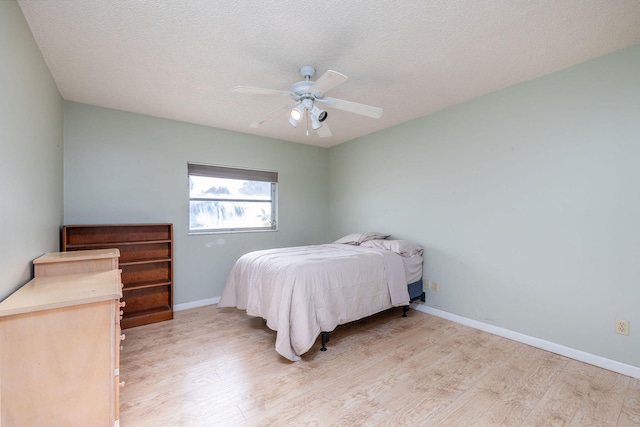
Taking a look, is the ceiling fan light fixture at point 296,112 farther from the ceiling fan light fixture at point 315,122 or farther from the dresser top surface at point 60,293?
the dresser top surface at point 60,293

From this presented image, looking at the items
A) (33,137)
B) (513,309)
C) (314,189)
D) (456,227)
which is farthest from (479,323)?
(33,137)

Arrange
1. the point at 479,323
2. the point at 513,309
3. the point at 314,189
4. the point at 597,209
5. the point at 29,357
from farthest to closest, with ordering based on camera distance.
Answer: the point at 314,189, the point at 479,323, the point at 513,309, the point at 597,209, the point at 29,357

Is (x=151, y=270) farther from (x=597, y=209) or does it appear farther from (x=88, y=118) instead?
(x=597, y=209)

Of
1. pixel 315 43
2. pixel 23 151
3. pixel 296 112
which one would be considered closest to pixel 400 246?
pixel 296 112

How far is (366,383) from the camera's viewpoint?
2033 mm

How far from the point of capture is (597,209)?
2258 mm

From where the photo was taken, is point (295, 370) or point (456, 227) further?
point (456, 227)

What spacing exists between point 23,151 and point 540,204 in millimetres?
3945

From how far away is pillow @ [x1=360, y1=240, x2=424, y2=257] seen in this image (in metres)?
3.30

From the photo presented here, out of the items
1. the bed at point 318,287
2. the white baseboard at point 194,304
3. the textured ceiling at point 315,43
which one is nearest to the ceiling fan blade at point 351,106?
the textured ceiling at point 315,43

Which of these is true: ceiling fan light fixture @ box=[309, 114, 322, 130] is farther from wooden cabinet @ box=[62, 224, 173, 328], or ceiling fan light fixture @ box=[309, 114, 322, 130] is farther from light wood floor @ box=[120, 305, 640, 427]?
wooden cabinet @ box=[62, 224, 173, 328]

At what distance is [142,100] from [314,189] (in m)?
2.77

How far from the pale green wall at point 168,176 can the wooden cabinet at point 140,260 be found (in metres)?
0.13

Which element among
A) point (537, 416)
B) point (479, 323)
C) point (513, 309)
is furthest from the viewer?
point (479, 323)
